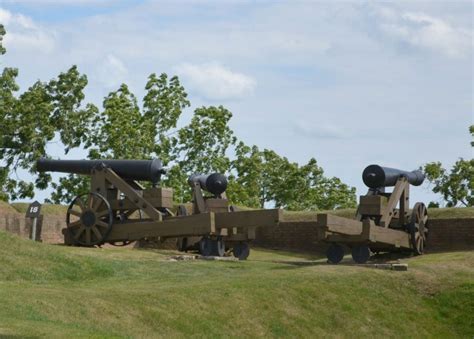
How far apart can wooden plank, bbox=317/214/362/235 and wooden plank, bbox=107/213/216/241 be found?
2986 millimetres

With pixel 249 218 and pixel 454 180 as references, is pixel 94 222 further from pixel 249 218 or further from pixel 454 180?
pixel 454 180

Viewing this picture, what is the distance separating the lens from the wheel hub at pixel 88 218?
30.4m

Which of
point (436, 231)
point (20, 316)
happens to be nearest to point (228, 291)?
point (20, 316)

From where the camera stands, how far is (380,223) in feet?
97.2

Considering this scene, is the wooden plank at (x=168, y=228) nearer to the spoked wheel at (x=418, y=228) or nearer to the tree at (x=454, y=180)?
the spoked wheel at (x=418, y=228)

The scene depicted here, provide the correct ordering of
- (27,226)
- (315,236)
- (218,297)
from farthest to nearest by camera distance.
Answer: (315,236), (27,226), (218,297)

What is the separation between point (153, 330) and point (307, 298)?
15.0 feet

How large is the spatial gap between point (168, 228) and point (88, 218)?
2089 millimetres

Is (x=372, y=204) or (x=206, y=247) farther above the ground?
(x=372, y=204)

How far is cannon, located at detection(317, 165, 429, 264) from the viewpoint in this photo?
92.8 feet

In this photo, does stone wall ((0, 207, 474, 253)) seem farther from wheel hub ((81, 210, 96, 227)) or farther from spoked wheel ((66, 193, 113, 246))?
wheel hub ((81, 210, 96, 227))

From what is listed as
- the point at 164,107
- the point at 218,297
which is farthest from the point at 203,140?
the point at 218,297

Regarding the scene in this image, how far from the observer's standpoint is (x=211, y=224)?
2916cm

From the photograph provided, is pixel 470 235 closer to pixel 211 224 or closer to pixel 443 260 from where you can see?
pixel 443 260
